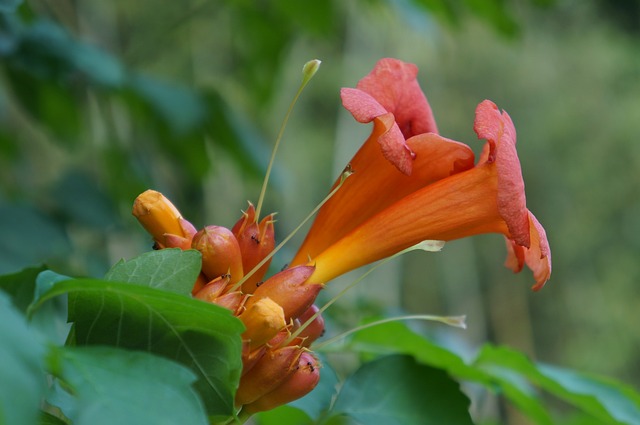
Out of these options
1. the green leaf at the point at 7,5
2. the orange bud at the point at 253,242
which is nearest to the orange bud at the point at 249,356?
the orange bud at the point at 253,242

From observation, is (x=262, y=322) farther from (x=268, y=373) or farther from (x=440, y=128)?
(x=440, y=128)

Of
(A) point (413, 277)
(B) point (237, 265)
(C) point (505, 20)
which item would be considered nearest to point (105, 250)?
(C) point (505, 20)

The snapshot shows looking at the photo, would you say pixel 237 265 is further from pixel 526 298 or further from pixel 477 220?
pixel 526 298

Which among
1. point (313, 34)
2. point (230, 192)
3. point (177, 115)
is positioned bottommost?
point (230, 192)

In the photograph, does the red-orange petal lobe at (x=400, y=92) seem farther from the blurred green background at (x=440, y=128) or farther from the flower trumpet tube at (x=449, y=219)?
the blurred green background at (x=440, y=128)

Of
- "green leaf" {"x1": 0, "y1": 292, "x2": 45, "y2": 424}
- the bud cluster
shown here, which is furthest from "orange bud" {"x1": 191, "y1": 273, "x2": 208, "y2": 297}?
"green leaf" {"x1": 0, "y1": 292, "x2": 45, "y2": 424}

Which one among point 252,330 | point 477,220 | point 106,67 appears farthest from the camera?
point 106,67

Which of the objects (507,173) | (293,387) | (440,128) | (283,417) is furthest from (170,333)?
(440,128)
